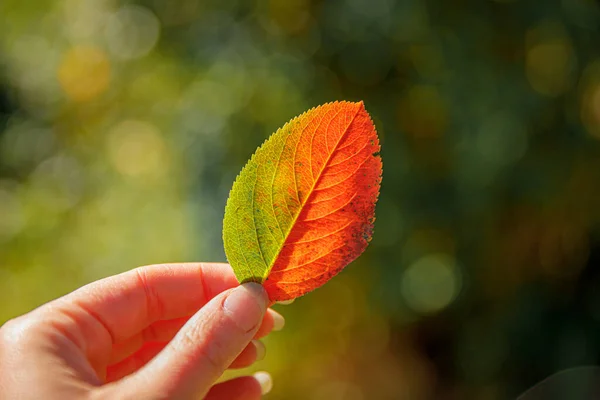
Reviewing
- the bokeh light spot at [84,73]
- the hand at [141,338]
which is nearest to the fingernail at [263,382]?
the hand at [141,338]

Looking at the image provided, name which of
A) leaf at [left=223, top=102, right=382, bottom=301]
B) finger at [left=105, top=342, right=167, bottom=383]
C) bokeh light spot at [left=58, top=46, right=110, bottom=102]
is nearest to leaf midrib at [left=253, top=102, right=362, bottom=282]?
leaf at [left=223, top=102, right=382, bottom=301]

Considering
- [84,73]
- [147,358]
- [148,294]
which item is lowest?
[147,358]

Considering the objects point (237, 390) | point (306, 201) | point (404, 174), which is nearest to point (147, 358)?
point (237, 390)

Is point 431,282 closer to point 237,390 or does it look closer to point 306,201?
point 237,390

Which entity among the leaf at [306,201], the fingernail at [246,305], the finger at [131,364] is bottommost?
the finger at [131,364]

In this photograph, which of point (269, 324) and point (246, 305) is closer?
point (246, 305)

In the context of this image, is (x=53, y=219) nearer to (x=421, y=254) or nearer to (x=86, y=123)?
(x=86, y=123)

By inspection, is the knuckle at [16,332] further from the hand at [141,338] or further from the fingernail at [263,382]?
the fingernail at [263,382]
